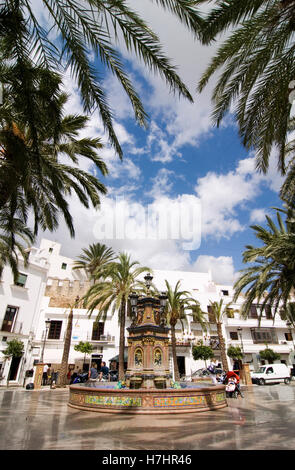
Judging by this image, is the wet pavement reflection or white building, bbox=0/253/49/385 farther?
white building, bbox=0/253/49/385

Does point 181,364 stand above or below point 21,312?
below

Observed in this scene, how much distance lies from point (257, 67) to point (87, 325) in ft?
89.0

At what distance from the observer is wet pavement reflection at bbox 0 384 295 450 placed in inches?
184

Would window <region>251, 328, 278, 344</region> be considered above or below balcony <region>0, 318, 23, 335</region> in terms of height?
above

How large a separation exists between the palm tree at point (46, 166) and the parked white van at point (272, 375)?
22.1 m

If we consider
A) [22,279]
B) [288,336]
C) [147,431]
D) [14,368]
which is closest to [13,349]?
[14,368]

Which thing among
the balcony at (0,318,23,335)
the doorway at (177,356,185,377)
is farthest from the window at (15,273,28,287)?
the doorway at (177,356,185,377)

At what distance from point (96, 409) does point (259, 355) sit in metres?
28.4

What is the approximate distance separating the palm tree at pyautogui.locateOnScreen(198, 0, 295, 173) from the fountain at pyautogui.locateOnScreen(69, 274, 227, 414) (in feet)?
24.4

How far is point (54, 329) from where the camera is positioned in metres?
27.1

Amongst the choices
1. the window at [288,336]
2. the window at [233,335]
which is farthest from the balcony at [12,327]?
the window at [288,336]

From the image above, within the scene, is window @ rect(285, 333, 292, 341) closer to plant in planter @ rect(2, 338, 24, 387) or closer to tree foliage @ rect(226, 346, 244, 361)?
tree foliage @ rect(226, 346, 244, 361)

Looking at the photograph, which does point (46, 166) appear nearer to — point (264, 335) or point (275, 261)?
point (275, 261)

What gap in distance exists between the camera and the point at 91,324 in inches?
1109
